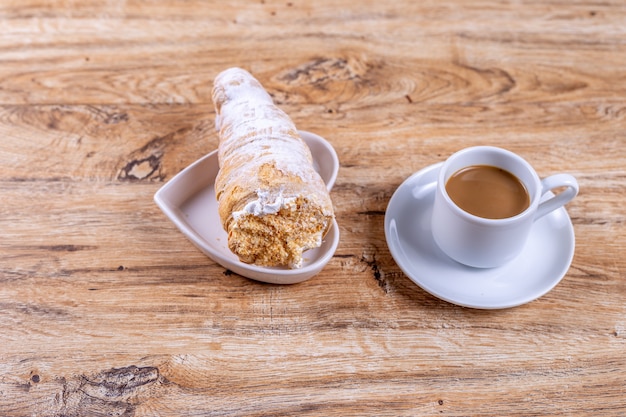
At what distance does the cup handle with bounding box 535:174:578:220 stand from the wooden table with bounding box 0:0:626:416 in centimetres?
14

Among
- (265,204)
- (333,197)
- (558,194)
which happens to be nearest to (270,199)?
(265,204)

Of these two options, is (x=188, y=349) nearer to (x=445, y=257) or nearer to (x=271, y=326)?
(x=271, y=326)

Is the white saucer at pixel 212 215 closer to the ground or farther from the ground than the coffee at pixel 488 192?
closer to the ground

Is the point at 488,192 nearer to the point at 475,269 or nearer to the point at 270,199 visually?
the point at 475,269

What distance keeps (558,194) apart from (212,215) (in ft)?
1.99

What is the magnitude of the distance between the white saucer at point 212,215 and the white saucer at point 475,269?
5.1 inches

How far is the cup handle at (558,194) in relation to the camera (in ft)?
3.22

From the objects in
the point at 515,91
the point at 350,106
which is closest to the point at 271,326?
the point at 350,106

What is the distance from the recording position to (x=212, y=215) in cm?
112

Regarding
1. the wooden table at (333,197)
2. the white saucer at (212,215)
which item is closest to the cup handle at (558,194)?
the wooden table at (333,197)

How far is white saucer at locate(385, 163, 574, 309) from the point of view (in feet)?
3.25

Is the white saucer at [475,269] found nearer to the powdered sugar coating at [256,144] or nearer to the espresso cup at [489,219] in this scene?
the espresso cup at [489,219]

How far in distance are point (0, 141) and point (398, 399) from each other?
0.96m

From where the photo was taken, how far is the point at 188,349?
0.98 metres
